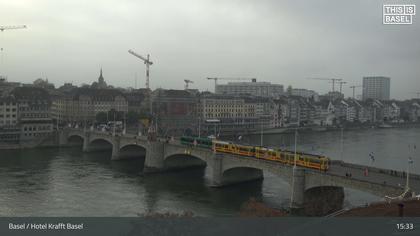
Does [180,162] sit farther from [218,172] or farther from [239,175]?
[218,172]

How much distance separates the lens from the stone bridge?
13148 millimetres

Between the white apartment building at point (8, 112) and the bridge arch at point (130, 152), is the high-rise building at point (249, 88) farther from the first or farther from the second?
the bridge arch at point (130, 152)

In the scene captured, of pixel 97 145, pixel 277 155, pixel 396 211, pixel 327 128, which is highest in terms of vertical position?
pixel 396 211

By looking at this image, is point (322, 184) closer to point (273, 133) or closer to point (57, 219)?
point (57, 219)

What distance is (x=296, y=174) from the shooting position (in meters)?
14.7

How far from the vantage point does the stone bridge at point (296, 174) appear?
13148mm

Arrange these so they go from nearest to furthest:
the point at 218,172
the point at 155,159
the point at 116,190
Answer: the point at 116,190, the point at 218,172, the point at 155,159

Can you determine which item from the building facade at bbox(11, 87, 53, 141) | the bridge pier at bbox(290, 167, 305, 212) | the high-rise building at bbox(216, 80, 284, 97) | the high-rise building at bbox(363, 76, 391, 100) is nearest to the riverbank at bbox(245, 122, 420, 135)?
the high-rise building at bbox(363, 76, 391, 100)

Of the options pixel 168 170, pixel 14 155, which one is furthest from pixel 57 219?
pixel 14 155

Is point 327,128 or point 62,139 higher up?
point 327,128

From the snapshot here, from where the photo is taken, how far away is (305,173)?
14711 millimetres

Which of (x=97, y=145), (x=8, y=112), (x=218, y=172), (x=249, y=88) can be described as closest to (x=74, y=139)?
(x=97, y=145)

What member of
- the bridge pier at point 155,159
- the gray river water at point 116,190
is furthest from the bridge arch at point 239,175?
the bridge pier at point 155,159

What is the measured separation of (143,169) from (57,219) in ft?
57.6
